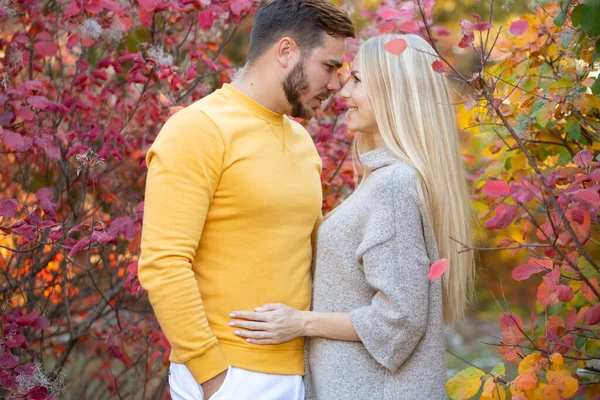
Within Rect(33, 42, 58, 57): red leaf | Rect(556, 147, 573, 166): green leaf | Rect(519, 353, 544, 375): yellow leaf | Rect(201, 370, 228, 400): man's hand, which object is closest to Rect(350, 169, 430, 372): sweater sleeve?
Rect(519, 353, 544, 375): yellow leaf

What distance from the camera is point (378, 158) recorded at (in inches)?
91.1

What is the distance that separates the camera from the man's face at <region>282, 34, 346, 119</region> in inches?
93.7

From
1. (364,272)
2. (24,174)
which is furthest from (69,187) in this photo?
(364,272)

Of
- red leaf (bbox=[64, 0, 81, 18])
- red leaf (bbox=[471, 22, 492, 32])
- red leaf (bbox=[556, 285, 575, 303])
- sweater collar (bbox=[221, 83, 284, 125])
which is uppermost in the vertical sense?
red leaf (bbox=[64, 0, 81, 18])

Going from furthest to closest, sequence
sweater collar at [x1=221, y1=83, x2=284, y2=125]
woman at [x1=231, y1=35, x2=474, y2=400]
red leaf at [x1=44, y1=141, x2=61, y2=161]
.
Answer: red leaf at [x1=44, y1=141, x2=61, y2=161] → sweater collar at [x1=221, y1=83, x2=284, y2=125] → woman at [x1=231, y1=35, x2=474, y2=400]

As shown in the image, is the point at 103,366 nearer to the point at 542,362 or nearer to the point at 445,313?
the point at 445,313

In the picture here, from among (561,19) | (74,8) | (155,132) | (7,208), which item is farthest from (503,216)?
(155,132)

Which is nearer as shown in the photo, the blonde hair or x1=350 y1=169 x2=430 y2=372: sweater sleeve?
x1=350 y1=169 x2=430 y2=372: sweater sleeve

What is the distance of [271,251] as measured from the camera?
2.19 metres

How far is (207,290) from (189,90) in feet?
4.99

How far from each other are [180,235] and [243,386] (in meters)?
0.49

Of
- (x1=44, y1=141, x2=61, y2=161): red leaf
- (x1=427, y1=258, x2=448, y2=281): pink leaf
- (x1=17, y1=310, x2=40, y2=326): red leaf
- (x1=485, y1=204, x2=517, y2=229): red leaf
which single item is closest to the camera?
(x1=485, y1=204, x2=517, y2=229): red leaf

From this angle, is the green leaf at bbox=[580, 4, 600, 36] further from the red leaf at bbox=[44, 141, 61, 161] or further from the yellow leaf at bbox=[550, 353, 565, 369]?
the red leaf at bbox=[44, 141, 61, 161]

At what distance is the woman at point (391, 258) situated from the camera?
210 cm
